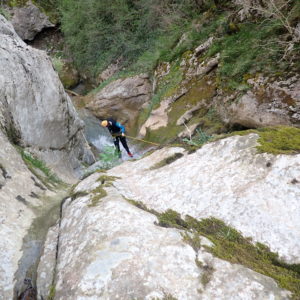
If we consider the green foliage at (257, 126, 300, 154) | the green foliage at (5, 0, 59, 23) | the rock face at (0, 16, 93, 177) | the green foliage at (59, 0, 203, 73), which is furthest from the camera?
the green foliage at (5, 0, 59, 23)

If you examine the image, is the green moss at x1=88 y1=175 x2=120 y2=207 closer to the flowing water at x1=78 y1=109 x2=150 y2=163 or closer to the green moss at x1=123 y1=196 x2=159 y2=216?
the green moss at x1=123 y1=196 x2=159 y2=216

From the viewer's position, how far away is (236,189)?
103 inches

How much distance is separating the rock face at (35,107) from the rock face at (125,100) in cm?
585

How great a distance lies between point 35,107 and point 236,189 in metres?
5.66

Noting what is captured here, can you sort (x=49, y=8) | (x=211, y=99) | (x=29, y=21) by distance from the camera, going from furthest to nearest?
1. (x=49, y=8)
2. (x=29, y=21)
3. (x=211, y=99)

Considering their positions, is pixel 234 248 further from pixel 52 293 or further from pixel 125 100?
pixel 125 100

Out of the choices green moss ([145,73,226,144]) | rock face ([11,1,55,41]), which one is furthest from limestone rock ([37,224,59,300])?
rock face ([11,1,55,41])

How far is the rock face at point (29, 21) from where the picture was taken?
65.4 ft

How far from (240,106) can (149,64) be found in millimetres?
7975

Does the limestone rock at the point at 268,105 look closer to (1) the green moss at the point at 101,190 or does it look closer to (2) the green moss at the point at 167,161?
(2) the green moss at the point at 167,161

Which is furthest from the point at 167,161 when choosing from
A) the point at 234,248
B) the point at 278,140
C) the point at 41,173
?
the point at 41,173

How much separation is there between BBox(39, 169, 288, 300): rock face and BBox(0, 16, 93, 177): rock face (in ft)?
12.5

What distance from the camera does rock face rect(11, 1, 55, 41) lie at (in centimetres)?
1994

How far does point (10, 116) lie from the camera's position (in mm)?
5551
